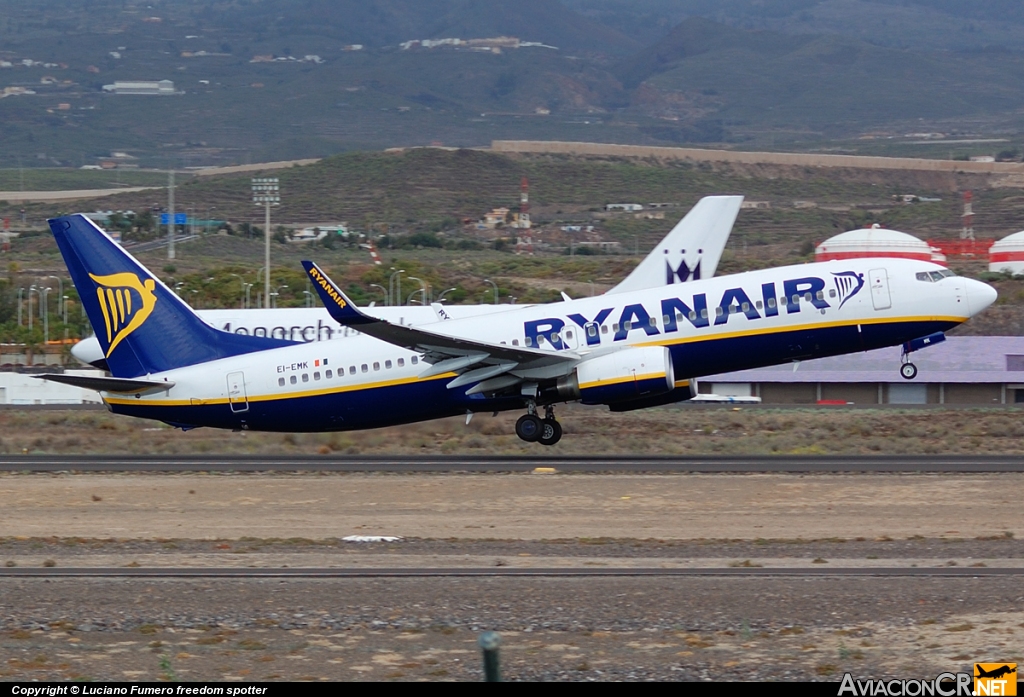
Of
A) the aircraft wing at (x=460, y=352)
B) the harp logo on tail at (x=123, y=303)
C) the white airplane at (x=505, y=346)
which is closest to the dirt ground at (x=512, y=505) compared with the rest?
the aircraft wing at (x=460, y=352)

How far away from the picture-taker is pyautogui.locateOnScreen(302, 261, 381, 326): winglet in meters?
29.2

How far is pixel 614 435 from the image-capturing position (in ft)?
133

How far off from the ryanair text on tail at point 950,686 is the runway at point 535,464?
690 inches

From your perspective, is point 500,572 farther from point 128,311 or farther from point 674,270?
point 674,270

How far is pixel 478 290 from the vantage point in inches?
3588

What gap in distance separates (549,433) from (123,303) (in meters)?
10.7

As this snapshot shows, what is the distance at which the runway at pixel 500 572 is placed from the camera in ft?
59.7

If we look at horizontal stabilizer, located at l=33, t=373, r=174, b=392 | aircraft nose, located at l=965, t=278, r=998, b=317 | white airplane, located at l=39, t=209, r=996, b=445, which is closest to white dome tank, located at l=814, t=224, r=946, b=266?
aircraft nose, located at l=965, t=278, r=998, b=317

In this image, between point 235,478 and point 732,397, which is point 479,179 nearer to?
point 732,397

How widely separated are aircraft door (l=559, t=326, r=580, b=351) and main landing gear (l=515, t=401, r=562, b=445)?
1.63 meters

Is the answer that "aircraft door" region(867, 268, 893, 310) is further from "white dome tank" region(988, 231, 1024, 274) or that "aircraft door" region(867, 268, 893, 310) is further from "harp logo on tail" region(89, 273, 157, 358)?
"white dome tank" region(988, 231, 1024, 274)

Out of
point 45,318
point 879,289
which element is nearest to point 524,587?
point 879,289

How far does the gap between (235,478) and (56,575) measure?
431 inches

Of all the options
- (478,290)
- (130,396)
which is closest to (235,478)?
(130,396)
